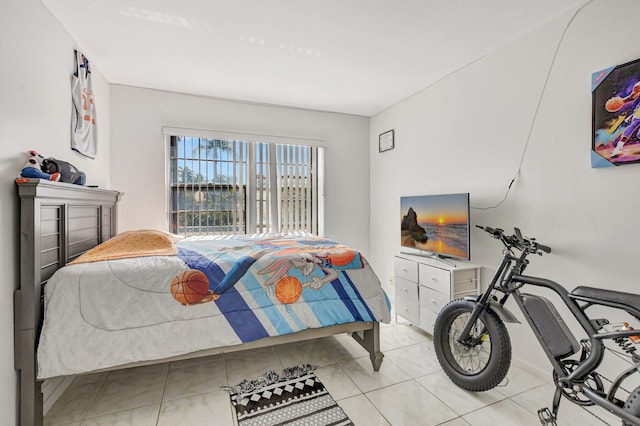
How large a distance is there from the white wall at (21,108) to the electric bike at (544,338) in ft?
8.46

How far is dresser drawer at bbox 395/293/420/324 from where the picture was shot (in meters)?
2.79

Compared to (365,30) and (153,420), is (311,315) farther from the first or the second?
(365,30)

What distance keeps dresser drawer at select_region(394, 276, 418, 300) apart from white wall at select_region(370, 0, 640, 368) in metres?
0.62

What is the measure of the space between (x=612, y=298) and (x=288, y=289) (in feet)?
5.48

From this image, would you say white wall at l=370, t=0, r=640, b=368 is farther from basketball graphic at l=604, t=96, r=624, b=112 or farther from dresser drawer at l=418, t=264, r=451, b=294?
dresser drawer at l=418, t=264, r=451, b=294

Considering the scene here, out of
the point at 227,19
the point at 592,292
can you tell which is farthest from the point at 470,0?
the point at 592,292

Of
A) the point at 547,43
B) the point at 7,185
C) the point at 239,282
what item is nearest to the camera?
the point at 7,185

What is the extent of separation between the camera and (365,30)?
87.9 inches

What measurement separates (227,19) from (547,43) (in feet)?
7.66

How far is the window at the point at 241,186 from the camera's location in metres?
3.54

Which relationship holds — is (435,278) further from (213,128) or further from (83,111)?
(83,111)

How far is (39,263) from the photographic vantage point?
157 centimetres

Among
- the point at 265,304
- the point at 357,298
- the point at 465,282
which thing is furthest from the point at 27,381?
the point at 465,282

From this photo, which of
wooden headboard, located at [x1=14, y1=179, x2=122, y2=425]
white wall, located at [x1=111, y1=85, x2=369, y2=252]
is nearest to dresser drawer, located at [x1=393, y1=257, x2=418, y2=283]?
white wall, located at [x1=111, y1=85, x2=369, y2=252]
